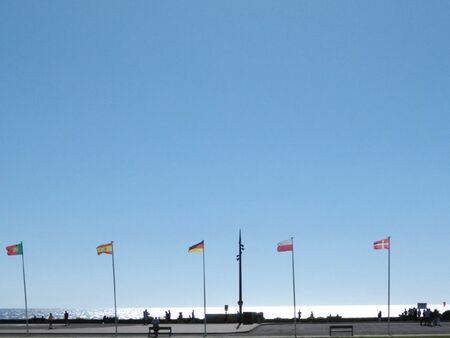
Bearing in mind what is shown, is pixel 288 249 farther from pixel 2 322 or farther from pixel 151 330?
pixel 2 322

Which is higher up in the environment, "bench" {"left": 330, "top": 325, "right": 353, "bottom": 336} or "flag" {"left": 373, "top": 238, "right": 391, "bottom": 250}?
"flag" {"left": 373, "top": 238, "right": 391, "bottom": 250}

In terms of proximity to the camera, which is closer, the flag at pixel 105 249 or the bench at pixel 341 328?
the bench at pixel 341 328

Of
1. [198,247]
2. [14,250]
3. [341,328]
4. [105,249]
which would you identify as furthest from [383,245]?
[14,250]

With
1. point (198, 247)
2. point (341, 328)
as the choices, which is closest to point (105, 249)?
point (198, 247)

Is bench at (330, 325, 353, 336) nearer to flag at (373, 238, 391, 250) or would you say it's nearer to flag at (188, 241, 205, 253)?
flag at (373, 238, 391, 250)

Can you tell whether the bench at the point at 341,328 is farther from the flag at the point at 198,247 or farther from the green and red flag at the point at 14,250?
the green and red flag at the point at 14,250

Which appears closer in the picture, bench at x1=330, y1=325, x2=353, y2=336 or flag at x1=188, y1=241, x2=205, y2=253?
bench at x1=330, y1=325, x2=353, y2=336

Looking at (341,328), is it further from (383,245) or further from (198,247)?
(198,247)

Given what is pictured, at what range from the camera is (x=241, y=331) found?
4894 centimetres

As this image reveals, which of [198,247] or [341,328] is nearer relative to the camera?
[341,328]

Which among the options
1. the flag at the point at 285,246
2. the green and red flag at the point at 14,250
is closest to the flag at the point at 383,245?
the flag at the point at 285,246

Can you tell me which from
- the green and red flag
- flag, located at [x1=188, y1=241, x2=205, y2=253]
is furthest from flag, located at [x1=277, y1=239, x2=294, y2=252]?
the green and red flag

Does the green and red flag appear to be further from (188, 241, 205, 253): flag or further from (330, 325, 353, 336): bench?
(330, 325, 353, 336): bench

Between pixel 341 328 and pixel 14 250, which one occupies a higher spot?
pixel 14 250
